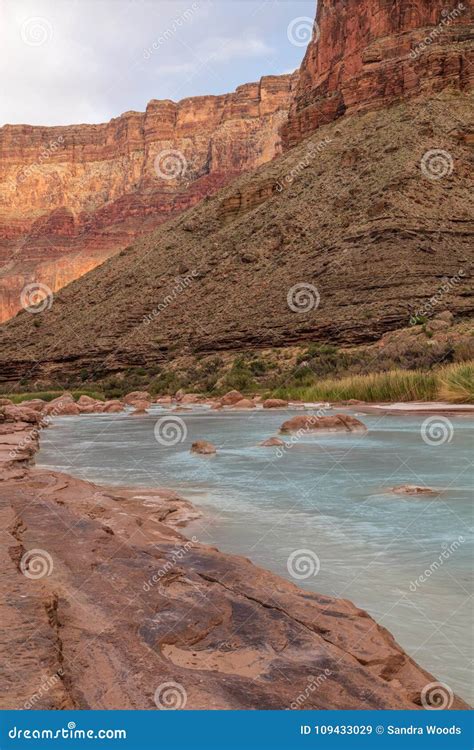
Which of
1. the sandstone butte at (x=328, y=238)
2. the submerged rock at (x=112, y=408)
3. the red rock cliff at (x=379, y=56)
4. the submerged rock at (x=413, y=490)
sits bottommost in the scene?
the submerged rock at (x=112, y=408)

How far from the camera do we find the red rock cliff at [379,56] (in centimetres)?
4844

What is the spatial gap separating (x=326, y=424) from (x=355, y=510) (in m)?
7.03

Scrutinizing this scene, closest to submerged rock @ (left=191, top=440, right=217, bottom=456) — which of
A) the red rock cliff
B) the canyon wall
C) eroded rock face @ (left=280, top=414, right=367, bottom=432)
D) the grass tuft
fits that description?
eroded rock face @ (left=280, top=414, right=367, bottom=432)

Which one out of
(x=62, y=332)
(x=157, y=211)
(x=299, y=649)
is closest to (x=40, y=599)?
(x=299, y=649)

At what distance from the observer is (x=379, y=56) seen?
54750 mm

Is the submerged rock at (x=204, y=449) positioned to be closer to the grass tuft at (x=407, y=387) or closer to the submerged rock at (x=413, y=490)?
the submerged rock at (x=413, y=490)

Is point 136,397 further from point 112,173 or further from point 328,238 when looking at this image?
point 112,173

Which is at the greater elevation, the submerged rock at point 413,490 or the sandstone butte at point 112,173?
the sandstone butte at point 112,173

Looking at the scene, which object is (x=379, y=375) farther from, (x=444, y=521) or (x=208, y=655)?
(x=208, y=655)

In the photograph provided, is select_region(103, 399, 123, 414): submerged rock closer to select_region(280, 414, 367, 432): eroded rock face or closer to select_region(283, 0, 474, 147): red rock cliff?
select_region(280, 414, 367, 432): eroded rock face

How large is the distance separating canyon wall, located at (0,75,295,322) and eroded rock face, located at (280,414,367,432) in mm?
104432

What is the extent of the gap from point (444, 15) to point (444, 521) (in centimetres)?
5937

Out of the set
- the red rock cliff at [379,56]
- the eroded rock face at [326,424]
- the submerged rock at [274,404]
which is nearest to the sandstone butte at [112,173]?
the red rock cliff at [379,56]

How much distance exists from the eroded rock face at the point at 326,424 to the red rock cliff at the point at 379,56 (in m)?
42.8
